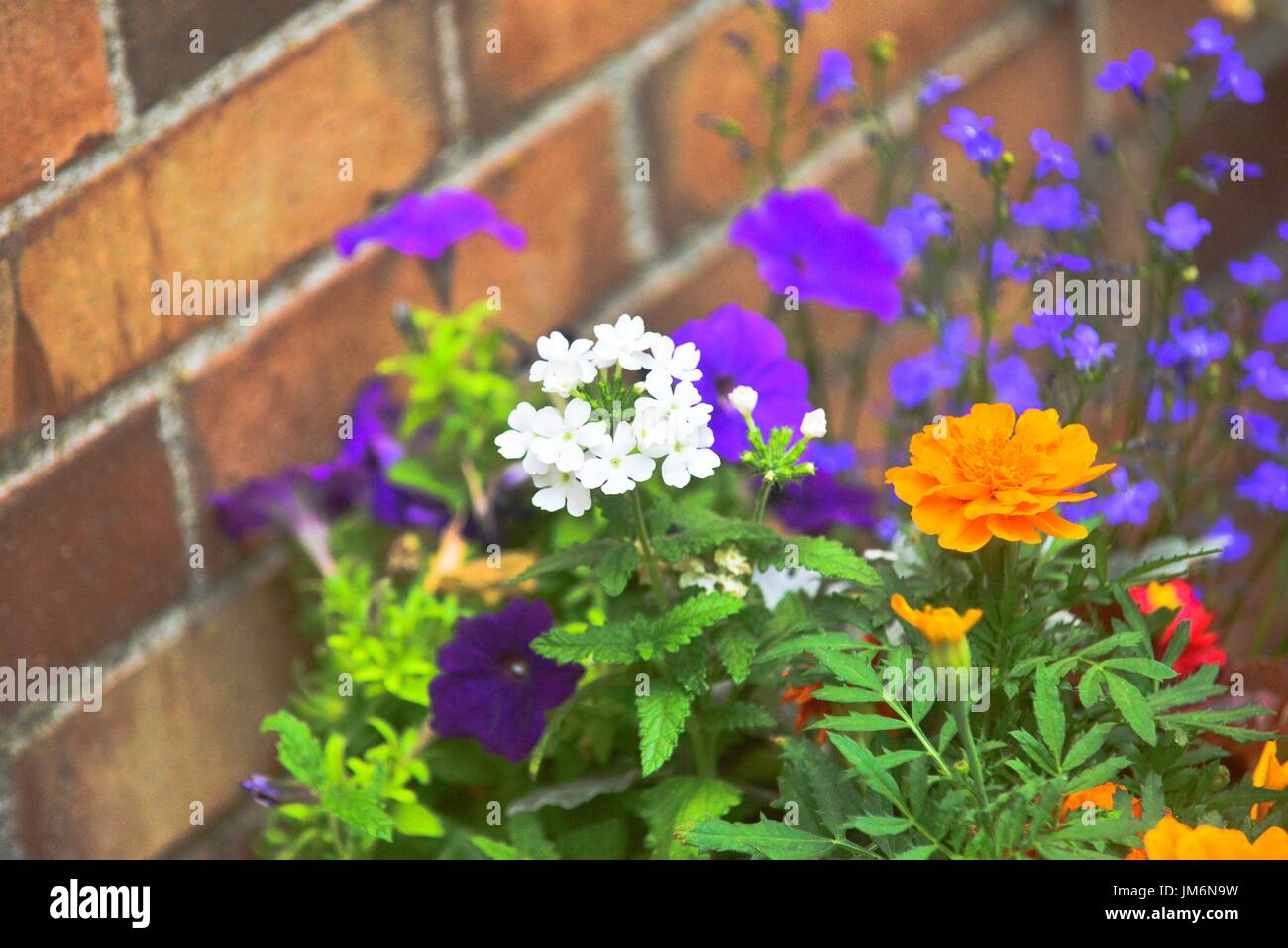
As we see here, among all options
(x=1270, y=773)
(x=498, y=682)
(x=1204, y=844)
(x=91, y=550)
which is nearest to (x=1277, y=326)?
(x=1270, y=773)

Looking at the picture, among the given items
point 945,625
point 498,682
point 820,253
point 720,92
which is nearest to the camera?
point 945,625

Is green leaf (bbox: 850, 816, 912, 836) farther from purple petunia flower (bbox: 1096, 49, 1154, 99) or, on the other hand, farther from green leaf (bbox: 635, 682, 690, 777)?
purple petunia flower (bbox: 1096, 49, 1154, 99)

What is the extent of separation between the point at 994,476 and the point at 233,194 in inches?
25.9

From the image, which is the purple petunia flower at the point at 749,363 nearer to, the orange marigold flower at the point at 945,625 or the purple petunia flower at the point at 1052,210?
the purple petunia flower at the point at 1052,210

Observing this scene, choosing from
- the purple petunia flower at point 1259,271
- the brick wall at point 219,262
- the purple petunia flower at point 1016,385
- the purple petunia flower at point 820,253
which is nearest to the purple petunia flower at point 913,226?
the purple petunia flower at point 820,253

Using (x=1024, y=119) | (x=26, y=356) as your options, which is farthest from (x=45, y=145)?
(x=1024, y=119)

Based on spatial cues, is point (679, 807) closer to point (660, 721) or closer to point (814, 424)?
point (660, 721)

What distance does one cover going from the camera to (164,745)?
3.65 feet

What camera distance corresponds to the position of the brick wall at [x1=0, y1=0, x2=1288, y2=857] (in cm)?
100

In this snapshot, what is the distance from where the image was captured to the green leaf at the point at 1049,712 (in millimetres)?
743

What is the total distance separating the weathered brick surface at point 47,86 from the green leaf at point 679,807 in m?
0.59

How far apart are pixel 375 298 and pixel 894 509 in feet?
1.58

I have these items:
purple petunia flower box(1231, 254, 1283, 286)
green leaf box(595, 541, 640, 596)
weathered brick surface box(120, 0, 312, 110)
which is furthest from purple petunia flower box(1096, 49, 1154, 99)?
weathered brick surface box(120, 0, 312, 110)
